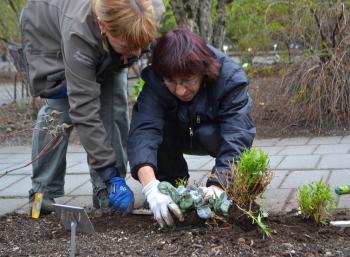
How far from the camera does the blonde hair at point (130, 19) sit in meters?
2.87

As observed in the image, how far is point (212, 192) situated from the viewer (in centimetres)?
289

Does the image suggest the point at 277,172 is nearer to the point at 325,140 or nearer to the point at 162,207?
the point at 325,140

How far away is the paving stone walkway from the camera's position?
13.1 feet

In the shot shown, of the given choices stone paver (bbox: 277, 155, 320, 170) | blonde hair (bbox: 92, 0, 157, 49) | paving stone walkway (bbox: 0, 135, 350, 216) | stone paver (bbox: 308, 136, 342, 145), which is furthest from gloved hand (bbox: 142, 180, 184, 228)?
stone paver (bbox: 308, 136, 342, 145)

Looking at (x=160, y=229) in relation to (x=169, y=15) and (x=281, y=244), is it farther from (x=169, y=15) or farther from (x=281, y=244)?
(x=169, y=15)

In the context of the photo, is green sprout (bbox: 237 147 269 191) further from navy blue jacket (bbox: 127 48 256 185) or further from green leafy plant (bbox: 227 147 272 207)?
navy blue jacket (bbox: 127 48 256 185)

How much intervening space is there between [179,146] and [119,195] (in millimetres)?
721

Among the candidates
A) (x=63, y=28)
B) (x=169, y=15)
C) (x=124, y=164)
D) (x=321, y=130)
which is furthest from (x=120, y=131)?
(x=169, y=15)

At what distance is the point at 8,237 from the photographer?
317 centimetres

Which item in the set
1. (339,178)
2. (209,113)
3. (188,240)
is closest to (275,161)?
(339,178)

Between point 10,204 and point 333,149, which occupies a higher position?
point 333,149

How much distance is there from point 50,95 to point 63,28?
0.49 meters

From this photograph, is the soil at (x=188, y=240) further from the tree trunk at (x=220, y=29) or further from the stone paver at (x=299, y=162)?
the tree trunk at (x=220, y=29)

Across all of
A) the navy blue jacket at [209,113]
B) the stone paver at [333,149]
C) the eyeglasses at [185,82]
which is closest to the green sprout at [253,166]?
the navy blue jacket at [209,113]
